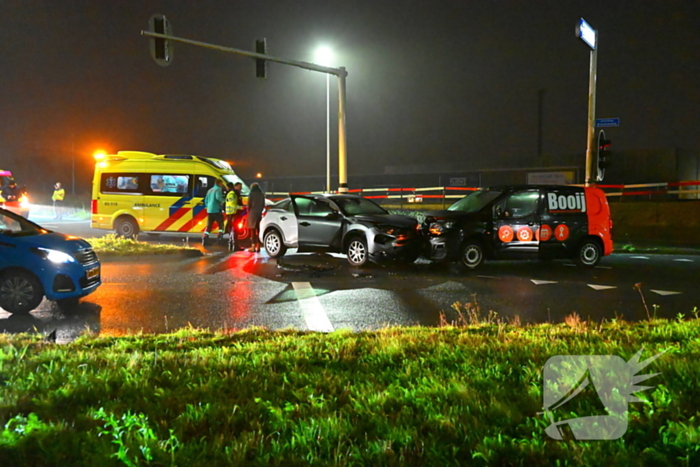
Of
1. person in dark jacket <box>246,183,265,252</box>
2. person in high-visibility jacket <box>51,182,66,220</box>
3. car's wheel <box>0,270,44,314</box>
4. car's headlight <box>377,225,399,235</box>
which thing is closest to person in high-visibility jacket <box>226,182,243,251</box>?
person in dark jacket <box>246,183,265,252</box>

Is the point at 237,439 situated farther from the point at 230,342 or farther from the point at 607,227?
the point at 607,227

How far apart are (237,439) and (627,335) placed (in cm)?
398

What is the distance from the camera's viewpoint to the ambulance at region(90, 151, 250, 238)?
56.5 ft

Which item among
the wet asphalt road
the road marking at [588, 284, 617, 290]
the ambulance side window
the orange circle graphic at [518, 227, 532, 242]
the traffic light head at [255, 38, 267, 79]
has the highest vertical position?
the traffic light head at [255, 38, 267, 79]

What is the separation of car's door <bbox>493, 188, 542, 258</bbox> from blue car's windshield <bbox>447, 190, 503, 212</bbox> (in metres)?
0.27

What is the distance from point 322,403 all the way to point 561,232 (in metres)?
9.44

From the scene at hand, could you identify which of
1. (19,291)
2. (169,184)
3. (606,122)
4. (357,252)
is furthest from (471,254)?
(169,184)

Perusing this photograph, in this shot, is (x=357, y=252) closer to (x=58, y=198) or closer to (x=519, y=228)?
(x=519, y=228)

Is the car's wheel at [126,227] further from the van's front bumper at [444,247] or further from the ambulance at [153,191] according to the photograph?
the van's front bumper at [444,247]

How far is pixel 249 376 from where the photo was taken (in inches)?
156

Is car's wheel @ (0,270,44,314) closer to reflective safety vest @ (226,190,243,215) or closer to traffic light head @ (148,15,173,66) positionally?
traffic light head @ (148,15,173,66)

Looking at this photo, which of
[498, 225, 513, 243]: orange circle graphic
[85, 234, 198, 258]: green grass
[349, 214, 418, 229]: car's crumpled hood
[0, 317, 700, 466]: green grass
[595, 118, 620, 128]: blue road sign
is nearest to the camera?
[0, 317, 700, 466]: green grass

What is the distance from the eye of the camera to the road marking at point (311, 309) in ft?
21.7

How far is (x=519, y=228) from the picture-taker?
11469 millimetres
